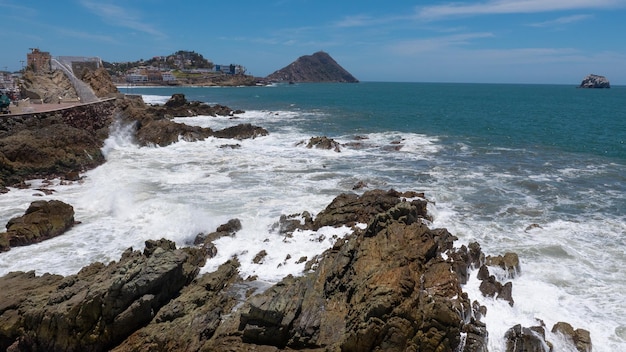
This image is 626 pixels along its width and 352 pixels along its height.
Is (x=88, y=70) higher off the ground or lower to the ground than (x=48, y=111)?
higher

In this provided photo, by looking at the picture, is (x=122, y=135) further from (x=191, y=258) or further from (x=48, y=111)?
(x=191, y=258)

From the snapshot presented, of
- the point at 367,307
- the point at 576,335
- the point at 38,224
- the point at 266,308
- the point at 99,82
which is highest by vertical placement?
the point at 99,82

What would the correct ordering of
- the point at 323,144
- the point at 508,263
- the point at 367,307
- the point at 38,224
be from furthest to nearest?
the point at 323,144
the point at 38,224
the point at 508,263
the point at 367,307

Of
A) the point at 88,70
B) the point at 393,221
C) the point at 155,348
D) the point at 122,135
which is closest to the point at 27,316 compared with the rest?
the point at 155,348

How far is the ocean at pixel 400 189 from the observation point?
43.4 feet

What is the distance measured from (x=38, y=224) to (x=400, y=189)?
55.4 feet

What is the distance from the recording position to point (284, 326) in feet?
32.4

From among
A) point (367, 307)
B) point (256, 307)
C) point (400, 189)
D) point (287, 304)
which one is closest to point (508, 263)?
point (367, 307)

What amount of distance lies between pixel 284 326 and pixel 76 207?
1467 centimetres

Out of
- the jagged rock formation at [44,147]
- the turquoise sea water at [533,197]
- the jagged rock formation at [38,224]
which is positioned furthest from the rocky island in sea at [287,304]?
the jagged rock formation at [44,147]

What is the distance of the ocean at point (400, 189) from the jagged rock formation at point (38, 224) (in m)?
0.42

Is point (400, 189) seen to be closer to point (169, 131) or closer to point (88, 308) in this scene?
point (88, 308)

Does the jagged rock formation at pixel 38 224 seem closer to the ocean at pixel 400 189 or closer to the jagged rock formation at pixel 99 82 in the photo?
the ocean at pixel 400 189

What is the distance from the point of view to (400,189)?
23.6 metres
